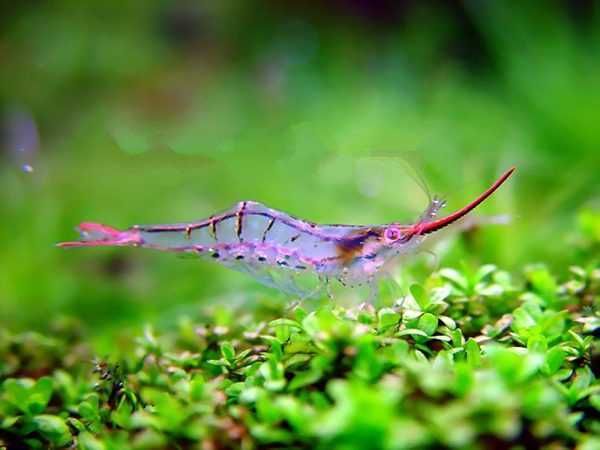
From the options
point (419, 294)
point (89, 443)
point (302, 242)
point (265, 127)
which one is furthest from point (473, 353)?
point (265, 127)

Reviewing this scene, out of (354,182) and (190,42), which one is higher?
(190,42)

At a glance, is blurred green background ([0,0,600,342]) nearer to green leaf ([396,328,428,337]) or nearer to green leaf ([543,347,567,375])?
green leaf ([543,347,567,375])

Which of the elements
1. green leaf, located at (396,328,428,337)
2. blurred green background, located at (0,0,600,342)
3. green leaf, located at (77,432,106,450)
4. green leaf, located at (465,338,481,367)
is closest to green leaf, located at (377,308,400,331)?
green leaf, located at (396,328,428,337)

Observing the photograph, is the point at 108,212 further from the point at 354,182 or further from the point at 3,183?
the point at 354,182

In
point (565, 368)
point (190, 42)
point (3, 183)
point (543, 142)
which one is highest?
point (190, 42)

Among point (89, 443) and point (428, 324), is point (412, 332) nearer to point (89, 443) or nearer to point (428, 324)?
point (428, 324)

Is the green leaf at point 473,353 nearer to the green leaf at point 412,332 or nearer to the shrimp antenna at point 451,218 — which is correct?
the green leaf at point 412,332

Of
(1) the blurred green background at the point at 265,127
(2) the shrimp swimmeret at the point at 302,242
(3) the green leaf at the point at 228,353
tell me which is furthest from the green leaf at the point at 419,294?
(1) the blurred green background at the point at 265,127

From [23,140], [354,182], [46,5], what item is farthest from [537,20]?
[46,5]
